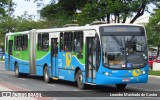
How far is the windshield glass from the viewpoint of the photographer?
19.5 m

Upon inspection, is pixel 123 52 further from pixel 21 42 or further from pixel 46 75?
pixel 21 42

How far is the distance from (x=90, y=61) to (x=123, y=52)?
158 cm

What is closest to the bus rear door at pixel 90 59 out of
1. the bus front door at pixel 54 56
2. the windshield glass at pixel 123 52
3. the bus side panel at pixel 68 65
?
the bus side panel at pixel 68 65

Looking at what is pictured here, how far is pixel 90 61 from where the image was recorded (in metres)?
20.5

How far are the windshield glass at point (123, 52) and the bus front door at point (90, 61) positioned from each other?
76 cm

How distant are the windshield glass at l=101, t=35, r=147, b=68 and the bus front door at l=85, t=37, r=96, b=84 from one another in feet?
2.48

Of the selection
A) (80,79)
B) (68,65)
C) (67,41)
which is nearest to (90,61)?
(80,79)

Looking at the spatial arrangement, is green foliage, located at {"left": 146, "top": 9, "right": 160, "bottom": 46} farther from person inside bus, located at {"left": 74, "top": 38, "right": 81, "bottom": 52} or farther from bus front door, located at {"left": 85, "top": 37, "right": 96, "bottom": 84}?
bus front door, located at {"left": 85, "top": 37, "right": 96, "bottom": 84}

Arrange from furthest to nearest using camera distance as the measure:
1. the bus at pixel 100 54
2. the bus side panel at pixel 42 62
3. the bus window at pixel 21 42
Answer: the bus window at pixel 21 42 → the bus side panel at pixel 42 62 → the bus at pixel 100 54

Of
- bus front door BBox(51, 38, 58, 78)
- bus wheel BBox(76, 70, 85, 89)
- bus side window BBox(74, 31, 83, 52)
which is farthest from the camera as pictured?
bus front door BBox(51, 38, 58, 78)

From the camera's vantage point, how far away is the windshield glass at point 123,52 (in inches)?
767

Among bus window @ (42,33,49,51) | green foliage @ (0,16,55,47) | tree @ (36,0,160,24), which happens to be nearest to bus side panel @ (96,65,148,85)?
bus window @ (42,33,49,51)

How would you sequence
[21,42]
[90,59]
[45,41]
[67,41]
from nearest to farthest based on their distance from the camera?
1. [90,59]
2. [67,41]
3. [45,41]
4. [21,42]

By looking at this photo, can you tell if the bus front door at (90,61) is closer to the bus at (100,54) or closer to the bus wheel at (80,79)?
the bus at (100,54)
